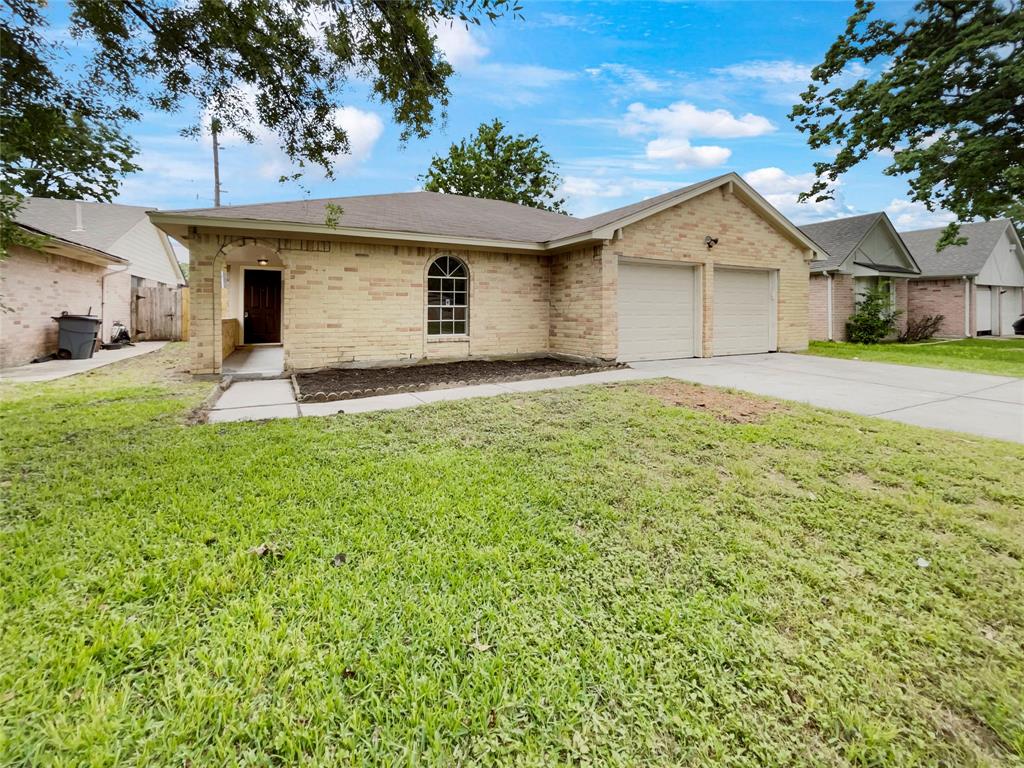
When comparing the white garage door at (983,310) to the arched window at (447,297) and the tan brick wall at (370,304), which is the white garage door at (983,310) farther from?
the arched window at (447,297)

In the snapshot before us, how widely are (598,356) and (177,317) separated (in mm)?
17107

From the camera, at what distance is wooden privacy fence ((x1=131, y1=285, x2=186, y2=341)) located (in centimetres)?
1792

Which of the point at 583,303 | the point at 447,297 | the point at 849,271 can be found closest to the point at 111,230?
the point at 447,297

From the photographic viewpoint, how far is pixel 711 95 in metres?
12.4

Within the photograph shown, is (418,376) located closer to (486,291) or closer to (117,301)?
(486,291)

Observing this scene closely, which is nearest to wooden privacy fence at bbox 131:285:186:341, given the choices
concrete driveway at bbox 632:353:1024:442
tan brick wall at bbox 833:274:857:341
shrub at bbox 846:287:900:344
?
concrete driveway at bbox 632:353:1024:442

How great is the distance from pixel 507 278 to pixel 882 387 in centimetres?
786

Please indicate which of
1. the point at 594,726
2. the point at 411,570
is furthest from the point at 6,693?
the point at 594,726

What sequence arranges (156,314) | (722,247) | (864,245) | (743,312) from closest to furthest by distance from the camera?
(722,247) → (743,312) → (156,314) → (864,245)

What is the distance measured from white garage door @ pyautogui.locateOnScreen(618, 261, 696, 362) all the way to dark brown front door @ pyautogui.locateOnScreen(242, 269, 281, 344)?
1346 cm

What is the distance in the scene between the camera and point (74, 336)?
12398 millimetres

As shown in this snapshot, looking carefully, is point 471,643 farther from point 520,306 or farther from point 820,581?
point 520,306

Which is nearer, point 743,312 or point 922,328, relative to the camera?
point 743,312

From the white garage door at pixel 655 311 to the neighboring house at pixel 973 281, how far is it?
690 inches
